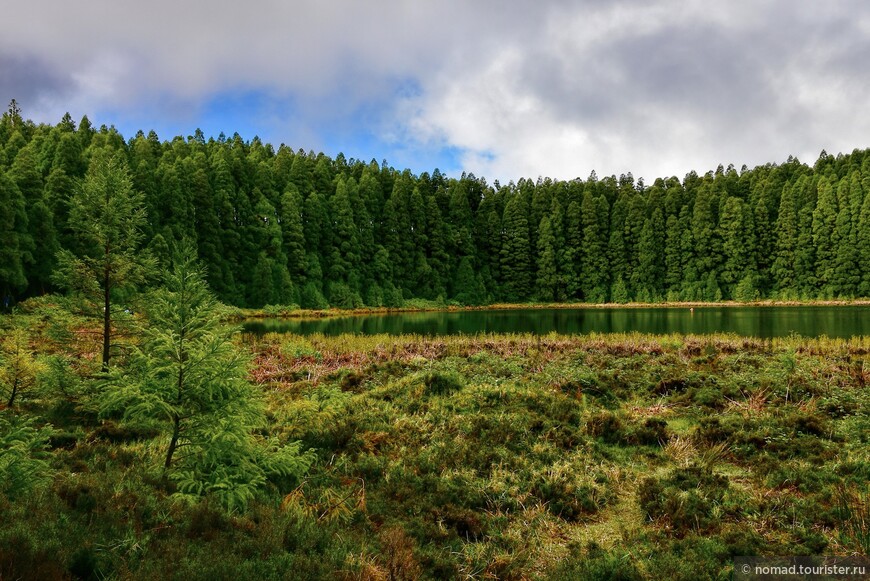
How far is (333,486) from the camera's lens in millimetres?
7410

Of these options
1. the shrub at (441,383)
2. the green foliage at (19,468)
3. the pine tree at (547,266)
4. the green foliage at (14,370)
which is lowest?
the shrub at (441,383)

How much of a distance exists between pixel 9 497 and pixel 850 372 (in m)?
18.0

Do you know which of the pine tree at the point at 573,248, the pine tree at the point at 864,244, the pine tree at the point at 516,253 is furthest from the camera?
the pine tree at the point at 516,253

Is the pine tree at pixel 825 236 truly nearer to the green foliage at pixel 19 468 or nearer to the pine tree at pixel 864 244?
the pine tree at pixel 864 244

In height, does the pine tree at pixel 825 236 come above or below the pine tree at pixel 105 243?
above

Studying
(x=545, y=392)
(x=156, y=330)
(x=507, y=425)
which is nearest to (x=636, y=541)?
(x=507, y=425)

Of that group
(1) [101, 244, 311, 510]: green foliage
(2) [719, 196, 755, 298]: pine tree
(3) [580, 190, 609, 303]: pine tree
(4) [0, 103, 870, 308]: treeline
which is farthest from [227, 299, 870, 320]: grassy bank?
(1) [101, 244, 311, 510]: green foliage

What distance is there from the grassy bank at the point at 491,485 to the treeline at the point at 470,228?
153ft

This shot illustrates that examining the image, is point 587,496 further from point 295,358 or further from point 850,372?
point 295,358

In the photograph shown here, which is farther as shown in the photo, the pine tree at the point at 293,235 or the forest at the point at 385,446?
the pine tree at the point at 293,235

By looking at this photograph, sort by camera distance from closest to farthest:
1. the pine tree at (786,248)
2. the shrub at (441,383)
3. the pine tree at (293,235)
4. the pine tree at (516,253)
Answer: the shrub at (441,383) → the pine tree at (293,235) → the pine tree at (786,248) → the pine tree at (516,253)

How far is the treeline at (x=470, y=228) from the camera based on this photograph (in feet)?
193

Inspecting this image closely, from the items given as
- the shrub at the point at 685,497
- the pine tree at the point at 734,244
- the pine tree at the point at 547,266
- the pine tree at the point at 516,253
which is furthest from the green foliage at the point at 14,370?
the pine tree at the point at 734,244

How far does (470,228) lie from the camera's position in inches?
3300
